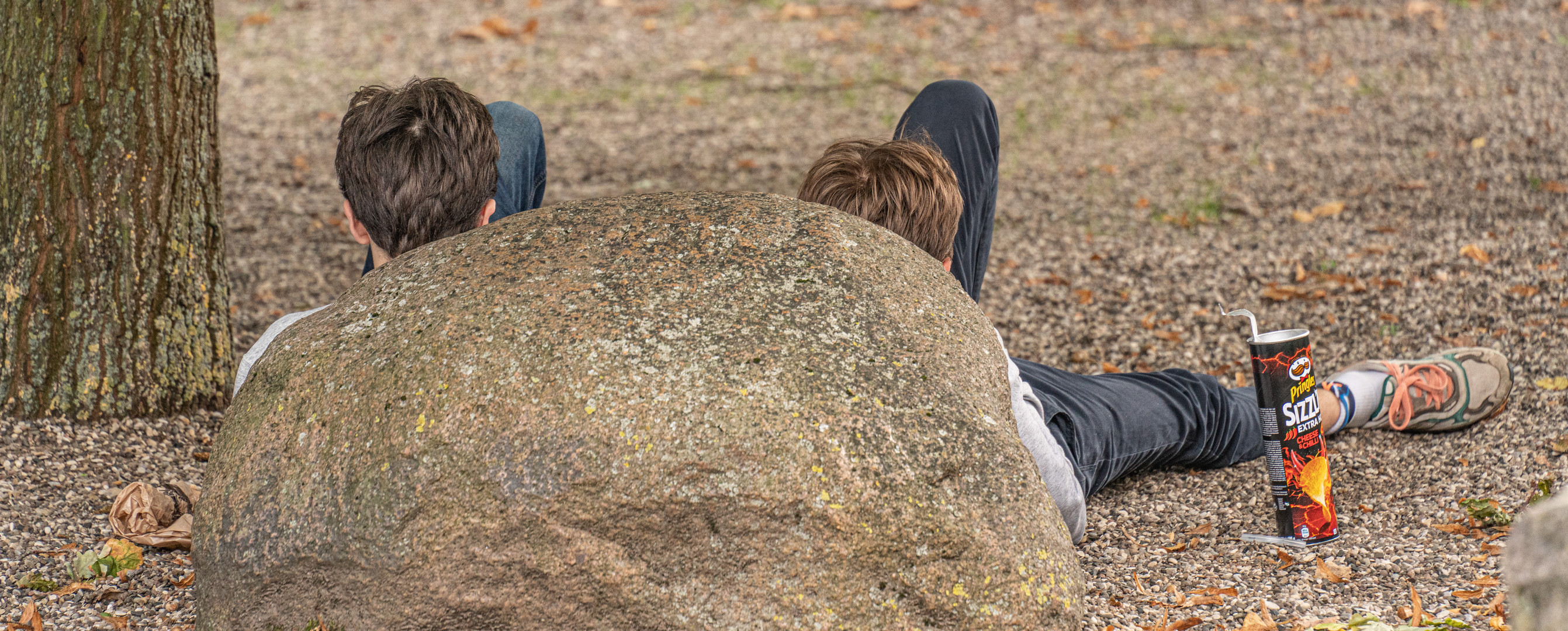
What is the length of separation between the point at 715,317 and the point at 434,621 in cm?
76

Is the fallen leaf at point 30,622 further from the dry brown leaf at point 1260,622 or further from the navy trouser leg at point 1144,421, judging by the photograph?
the dry brown leaf at point 1260,622

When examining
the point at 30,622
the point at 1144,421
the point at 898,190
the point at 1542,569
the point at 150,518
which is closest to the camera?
the point at 1542,569

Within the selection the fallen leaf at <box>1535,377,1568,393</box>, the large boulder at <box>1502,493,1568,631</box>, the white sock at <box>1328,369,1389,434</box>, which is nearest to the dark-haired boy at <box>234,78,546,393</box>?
the large boulder at <box>1502,493,1568,631</box>

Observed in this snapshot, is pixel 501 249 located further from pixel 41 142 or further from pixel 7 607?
pixel 41 142

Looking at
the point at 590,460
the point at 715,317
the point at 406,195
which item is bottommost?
the point at 590,460

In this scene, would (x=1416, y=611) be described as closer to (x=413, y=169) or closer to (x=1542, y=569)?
(x=1542, y=569)

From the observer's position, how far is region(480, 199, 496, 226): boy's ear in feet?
8.89

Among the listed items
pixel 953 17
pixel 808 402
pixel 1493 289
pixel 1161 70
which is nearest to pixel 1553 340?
pixel 1493 289

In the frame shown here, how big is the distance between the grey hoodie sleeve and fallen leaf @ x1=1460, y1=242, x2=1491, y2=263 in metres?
A: 3.11

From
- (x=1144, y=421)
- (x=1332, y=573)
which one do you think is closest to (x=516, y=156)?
(x=1144, y=421)

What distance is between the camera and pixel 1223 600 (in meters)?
2.63

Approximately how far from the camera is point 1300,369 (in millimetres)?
2748

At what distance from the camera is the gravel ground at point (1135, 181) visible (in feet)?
9.93

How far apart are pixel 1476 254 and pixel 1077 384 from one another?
2803mm
